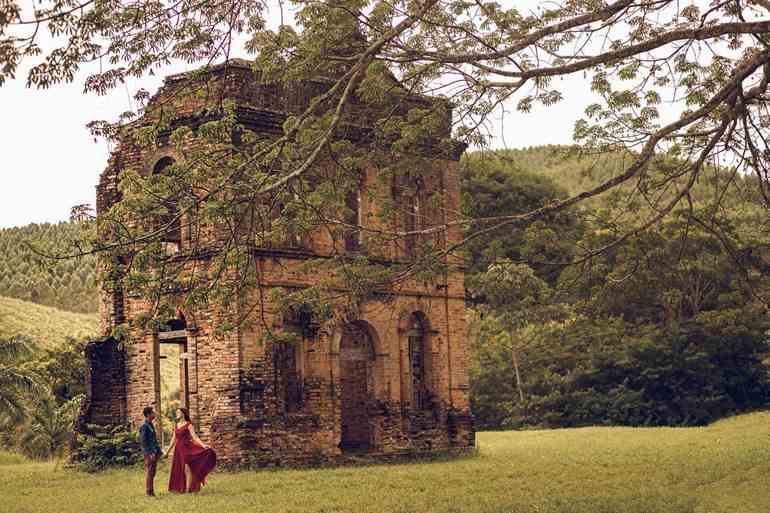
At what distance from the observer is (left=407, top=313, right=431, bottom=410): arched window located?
80.0 feet

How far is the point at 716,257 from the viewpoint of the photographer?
36.9 meters

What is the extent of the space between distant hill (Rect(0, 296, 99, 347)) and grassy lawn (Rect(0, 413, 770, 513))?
2248 centimetres

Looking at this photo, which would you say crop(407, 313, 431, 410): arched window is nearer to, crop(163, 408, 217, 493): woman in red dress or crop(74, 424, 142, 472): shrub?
crop(74, 424, 142, 472): shrub

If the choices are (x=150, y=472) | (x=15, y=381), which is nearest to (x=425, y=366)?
(x=150, y=472)

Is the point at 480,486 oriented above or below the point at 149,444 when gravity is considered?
below

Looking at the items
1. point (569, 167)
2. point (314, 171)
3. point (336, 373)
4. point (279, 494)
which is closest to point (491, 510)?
point (279, 494)

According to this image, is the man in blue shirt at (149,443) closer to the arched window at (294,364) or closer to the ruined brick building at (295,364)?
the ruined brick building at (295,364)

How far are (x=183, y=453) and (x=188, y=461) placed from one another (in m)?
0.14

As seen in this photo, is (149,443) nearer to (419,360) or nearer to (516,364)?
(419,360)

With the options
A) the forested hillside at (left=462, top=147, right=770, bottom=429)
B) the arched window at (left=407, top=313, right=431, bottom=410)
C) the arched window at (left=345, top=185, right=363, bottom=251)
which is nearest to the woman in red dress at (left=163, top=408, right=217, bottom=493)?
the arched window at (left=345, top=185, right=363, bottom=251)

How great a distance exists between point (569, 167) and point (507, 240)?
98.2 ft

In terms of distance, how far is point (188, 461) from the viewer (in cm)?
1703

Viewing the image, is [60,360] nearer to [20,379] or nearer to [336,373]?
[20,379]

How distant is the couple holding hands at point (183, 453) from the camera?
17.0 m
